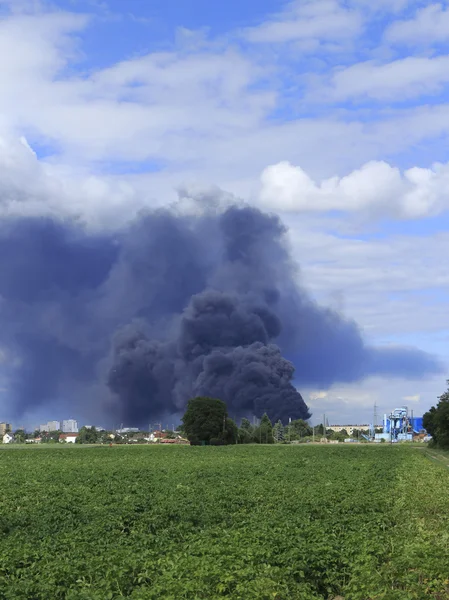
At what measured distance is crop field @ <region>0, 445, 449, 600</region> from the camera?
1473 cm

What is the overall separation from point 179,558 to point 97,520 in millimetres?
8369

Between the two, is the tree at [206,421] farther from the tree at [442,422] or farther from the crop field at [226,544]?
the crop field at [226,544]

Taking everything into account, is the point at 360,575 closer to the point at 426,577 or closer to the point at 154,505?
the point at 426,577

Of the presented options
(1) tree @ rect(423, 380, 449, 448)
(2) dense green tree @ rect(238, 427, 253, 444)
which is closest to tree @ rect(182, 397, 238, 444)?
(2) dense green tree @ rect(238, 427, 253, 444)

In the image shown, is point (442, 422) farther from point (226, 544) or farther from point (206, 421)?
point (226, 544)

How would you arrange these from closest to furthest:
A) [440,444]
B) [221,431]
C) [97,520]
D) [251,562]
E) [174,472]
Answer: [251,562] → [97,520] → [174,472] → [440,444] → [221,431]

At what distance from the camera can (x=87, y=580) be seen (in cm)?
1566

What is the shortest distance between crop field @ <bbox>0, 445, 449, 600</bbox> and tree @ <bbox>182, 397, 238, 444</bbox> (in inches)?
4991

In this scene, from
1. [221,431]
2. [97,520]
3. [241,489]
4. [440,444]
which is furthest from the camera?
[221,431]

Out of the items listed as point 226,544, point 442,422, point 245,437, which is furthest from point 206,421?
point 226,544

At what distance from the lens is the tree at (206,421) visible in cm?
16112

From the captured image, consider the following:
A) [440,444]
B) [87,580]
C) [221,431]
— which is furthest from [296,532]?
[221,431]

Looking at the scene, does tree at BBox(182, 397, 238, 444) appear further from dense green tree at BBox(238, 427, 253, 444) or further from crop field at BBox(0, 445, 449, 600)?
crop field at BBox(0, 445, 449, 600)

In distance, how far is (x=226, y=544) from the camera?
1862cm
